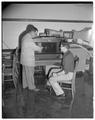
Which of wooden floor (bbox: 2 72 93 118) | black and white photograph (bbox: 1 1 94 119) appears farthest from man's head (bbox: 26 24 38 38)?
wooden floor (bbox: 2 72 93 118)

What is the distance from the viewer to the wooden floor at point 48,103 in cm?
216

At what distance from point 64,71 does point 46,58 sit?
0.21 m

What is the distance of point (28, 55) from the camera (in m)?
2.19

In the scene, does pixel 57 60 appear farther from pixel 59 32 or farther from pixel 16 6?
pixel 16 6

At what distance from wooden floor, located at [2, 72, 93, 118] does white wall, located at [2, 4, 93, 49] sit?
1.50ft

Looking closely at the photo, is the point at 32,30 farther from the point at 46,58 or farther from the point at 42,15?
the point at 46,58

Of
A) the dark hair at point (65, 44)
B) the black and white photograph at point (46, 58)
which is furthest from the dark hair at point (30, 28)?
the dark hair at point (65, 44)

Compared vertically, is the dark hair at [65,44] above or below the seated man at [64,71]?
above

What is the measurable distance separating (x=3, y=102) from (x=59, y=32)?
2.69 feet

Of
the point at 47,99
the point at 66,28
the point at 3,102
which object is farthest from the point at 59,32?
the point at 3,102

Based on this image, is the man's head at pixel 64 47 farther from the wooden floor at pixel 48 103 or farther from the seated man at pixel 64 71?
the wooden floor at pixel 48 103

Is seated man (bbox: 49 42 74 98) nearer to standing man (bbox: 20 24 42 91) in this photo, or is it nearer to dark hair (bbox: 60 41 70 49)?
dark hair (bbox: 60 41 70 49)

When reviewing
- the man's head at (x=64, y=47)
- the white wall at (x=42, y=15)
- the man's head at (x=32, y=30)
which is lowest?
the man's head at (x=64, y=47)

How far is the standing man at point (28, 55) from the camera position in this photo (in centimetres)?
217
